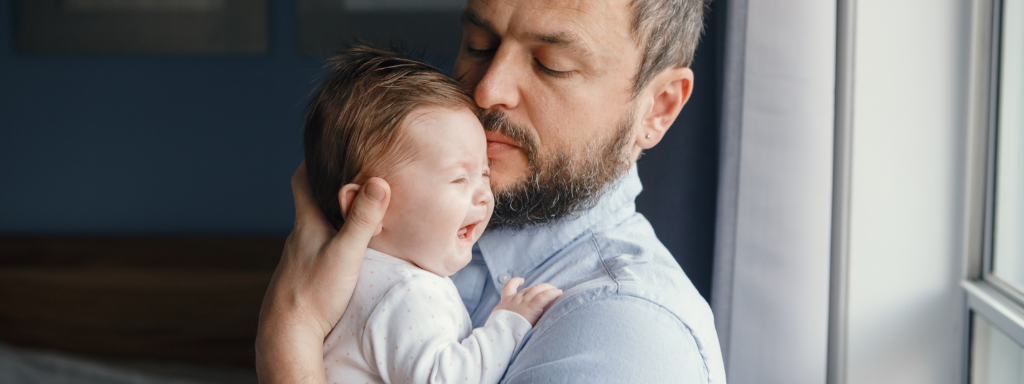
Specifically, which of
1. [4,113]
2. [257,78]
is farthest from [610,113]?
[4,113]

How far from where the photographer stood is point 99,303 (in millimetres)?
2818

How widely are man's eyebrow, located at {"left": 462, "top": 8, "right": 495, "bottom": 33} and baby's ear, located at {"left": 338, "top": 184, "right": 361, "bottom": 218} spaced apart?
0.34 m

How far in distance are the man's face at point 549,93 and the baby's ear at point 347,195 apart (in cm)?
24

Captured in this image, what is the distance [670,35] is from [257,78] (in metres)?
2.43

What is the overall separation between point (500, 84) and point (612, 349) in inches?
17.0

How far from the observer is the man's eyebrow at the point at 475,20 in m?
0.97

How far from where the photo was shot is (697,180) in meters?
1.85

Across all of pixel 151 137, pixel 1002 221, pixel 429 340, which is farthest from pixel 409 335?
pixel 151 137

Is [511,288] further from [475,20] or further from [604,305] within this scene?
[475,20]

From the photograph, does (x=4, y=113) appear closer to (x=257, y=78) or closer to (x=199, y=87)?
(x=199, y=87)

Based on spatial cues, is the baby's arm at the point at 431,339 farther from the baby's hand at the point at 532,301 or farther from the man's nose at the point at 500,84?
the man's nose at the point at 500,84

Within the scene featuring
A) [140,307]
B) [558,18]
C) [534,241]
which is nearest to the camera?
[558,18]

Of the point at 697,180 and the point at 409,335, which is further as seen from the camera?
the point at 697,180

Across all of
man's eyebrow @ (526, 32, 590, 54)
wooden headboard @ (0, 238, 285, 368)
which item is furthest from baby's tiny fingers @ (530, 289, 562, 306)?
wooden headboard @ (0, 238, 285, 368)
